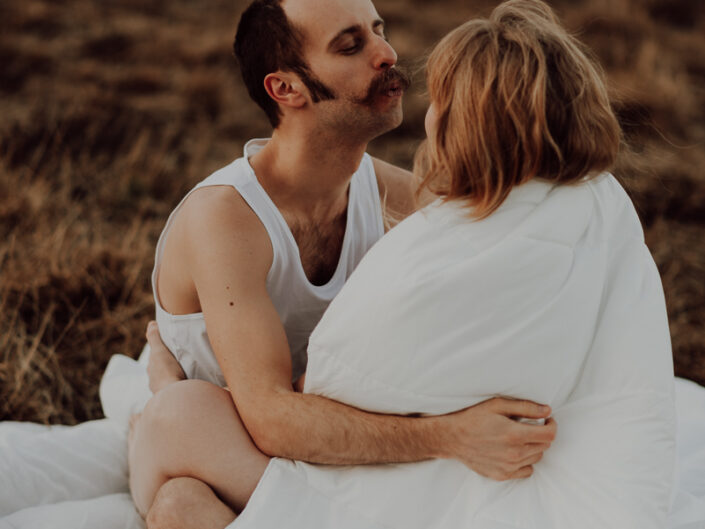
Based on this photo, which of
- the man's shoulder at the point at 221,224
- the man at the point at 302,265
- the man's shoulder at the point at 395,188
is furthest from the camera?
the man's shoulder at the point at 395,188

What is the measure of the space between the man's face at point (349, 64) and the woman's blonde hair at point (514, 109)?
59 centimetres

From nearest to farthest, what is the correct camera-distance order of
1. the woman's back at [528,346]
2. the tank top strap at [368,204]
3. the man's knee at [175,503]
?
the woman's back at [528,346] < the man's knee at [175,503] < the tank top strap at [368,204]

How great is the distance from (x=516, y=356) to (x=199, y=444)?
86 cm

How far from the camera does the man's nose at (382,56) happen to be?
7.89 feet

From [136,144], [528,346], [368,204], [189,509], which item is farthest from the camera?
[136,144]

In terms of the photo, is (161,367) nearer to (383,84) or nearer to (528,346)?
(383,84)

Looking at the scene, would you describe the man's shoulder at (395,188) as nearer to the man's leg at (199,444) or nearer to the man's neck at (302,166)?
the man's neck at (302,166)

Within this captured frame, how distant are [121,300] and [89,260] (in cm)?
32

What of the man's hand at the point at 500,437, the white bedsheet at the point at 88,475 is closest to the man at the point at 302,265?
the man's hand at the point at 500,437

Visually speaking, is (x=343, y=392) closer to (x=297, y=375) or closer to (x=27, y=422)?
(x=297, y=375)

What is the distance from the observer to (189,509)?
1945mm

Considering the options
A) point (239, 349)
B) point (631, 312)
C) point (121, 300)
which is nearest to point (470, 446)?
point (631, 312)

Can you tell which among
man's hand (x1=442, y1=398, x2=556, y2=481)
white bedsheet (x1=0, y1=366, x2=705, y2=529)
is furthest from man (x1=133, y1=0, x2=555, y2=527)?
white bedsheet (x1=0, y1=366, x2=705, y2=529)

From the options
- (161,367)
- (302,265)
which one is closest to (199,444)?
(161,367)
